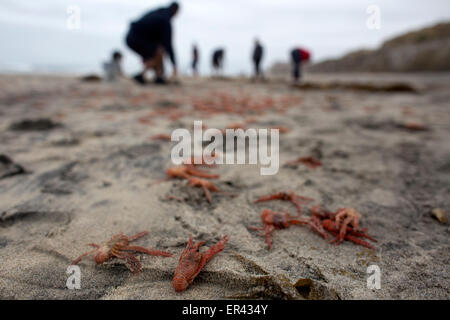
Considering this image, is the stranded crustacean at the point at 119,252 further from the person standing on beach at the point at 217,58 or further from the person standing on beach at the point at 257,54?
the person standing on beach at the point at 217,58

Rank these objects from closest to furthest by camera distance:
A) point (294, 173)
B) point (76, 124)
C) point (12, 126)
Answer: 1. point (294, 173)
2. point (12, 126)
3. point (76, 124)

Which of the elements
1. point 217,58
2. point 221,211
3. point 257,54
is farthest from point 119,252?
point 217,58

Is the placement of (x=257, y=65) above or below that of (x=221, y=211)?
above

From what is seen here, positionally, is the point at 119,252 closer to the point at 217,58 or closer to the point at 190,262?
the point at 190,262

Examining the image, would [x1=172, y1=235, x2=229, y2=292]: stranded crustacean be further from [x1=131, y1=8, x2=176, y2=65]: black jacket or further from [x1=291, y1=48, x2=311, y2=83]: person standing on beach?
[x1=291, y1=48, x2=311, y2=83]: person standing on beach

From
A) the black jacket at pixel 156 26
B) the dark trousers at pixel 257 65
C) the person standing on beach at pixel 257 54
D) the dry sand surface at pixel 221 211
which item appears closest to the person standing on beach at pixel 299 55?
the person standing on beach at pixel 257 54
